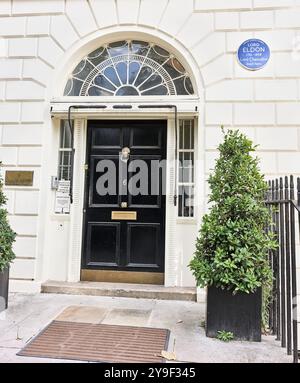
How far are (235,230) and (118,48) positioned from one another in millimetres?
4140

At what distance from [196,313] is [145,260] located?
1.40 metres

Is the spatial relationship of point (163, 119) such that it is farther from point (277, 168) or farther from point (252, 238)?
point (252, 238)

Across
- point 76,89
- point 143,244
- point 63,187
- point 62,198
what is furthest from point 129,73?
point 143,244

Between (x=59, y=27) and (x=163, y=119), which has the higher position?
(x=59, y=27)

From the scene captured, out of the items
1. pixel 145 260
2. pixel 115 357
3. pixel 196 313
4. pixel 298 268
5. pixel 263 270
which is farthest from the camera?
pixel 145 260

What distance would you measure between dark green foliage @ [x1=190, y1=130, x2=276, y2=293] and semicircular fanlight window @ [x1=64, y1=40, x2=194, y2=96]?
237 cm

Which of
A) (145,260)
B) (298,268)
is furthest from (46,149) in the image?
(298,268)

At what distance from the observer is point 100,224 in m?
5.70

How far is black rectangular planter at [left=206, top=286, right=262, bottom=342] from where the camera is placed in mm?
3549

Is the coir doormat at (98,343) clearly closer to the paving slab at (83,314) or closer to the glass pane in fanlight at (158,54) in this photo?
the paving slab at (83,314)

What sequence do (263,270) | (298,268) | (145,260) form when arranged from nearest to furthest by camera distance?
(263,270) < (298,268) < (145,260)

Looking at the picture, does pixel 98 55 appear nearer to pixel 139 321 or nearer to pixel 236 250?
pixel 236 250

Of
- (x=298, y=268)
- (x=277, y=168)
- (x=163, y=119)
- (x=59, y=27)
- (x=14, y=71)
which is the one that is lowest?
(x=298, y=268)

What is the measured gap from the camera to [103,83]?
589cm
